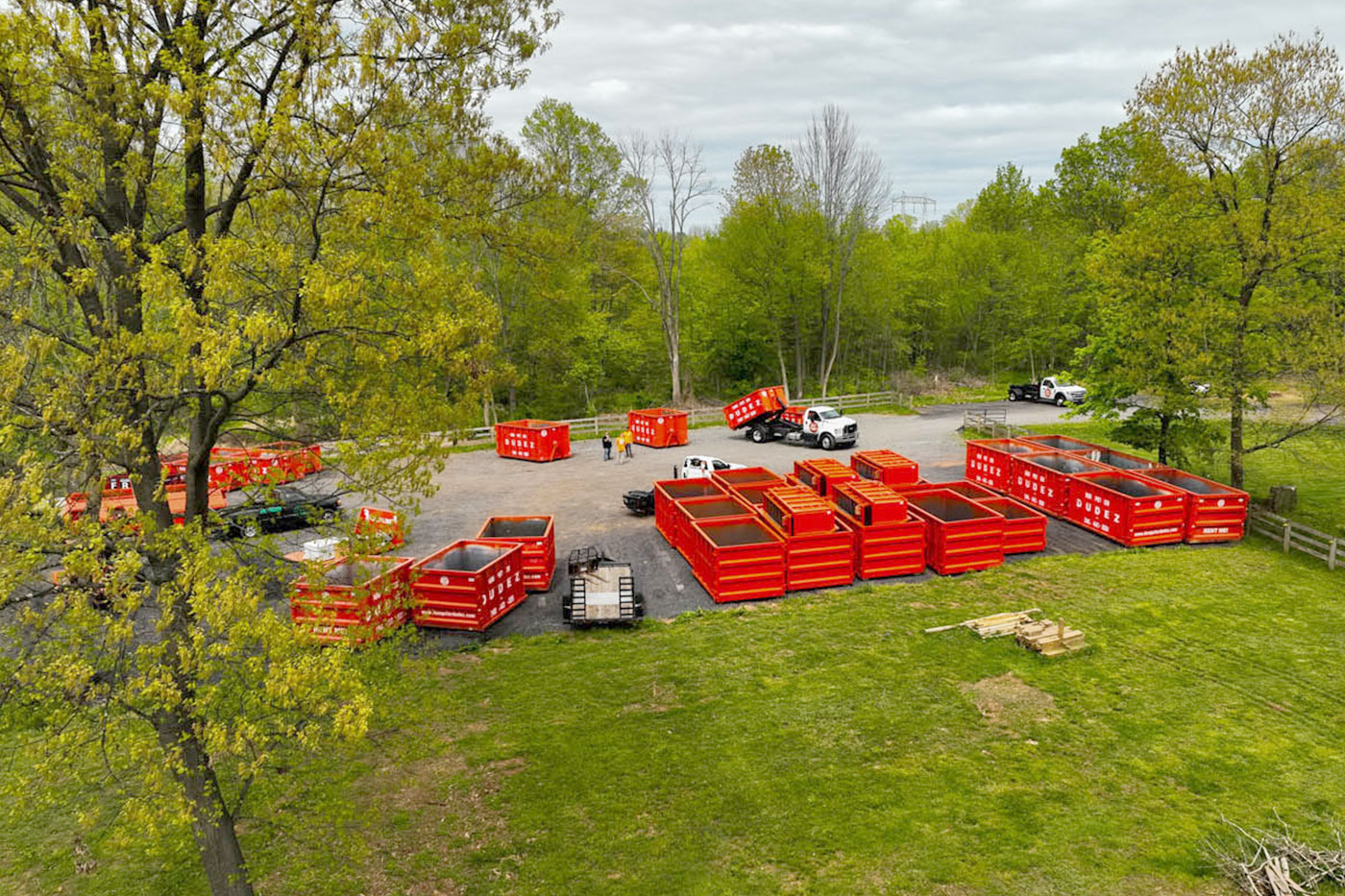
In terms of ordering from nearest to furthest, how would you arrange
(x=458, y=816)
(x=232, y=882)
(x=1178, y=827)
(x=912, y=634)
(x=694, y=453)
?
(x=232, y=882) → (x=1178, y=827) → (x=458, y=816) → (x=912, y=634) → (x=694, y=453)

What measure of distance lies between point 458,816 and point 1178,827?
9.28 m

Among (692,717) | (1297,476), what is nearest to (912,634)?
(692,717)

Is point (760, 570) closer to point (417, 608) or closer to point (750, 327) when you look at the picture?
point (417, 608)

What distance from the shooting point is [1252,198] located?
67.4ft

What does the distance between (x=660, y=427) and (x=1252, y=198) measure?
2230 centimetres

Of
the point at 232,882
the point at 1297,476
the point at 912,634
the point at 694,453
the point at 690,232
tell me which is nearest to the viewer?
the point at 232,882

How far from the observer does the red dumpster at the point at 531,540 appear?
16.8 meters

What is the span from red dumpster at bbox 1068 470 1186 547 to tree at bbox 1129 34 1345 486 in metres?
3.44

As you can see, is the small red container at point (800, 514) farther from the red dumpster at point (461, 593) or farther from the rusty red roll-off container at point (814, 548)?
the red dumpster at point (461, 593)

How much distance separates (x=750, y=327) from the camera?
48469mm

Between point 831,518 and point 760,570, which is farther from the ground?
point 831,518

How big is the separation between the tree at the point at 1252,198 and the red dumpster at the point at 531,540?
19295 millimetres

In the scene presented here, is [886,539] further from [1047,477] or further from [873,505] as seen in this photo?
[1047,477]

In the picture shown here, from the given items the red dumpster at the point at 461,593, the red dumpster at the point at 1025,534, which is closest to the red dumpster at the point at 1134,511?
the red dumpster at the point at 1025,534
